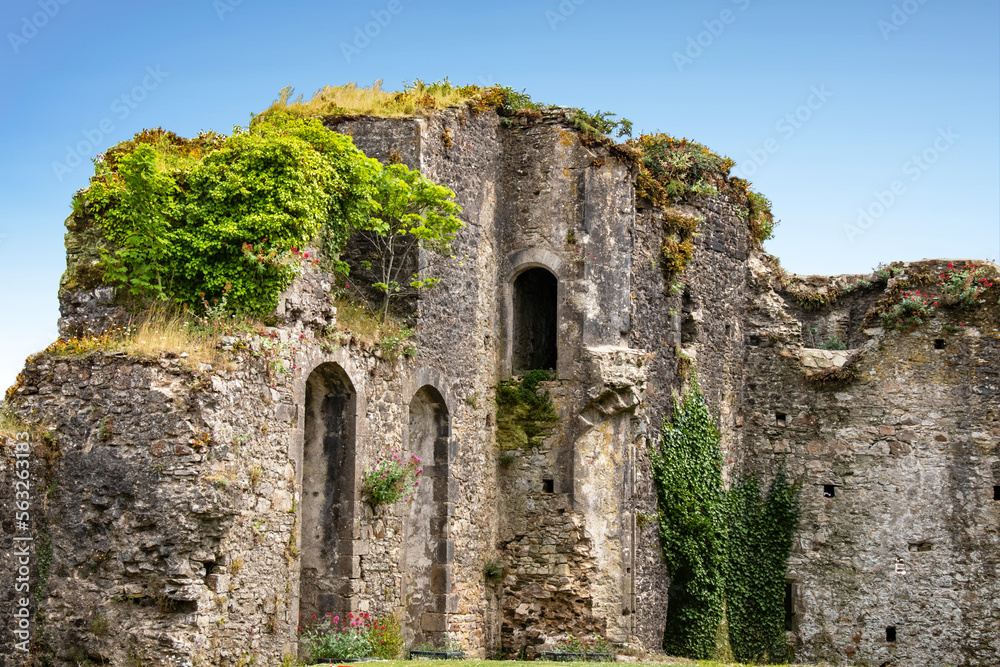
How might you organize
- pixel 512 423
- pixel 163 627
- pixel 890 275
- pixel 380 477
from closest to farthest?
pixel 163 627
pixel 380 477
pixel 512 423
pixel 890 275

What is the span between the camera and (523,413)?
19859 mm

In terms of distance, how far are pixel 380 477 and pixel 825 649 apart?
35.8ft

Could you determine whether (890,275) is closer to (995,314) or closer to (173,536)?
(995,314)

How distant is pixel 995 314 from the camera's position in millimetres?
22484

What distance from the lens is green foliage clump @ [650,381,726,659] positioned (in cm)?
2070

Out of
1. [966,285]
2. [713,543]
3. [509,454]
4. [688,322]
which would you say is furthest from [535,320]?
[966,285]

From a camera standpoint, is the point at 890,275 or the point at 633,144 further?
the point at 890,275

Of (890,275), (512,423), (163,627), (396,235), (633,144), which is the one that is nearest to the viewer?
(163,627)

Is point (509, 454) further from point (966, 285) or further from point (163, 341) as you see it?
point (966, 285)

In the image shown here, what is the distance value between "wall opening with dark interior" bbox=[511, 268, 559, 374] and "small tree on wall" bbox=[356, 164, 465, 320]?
3.11 m

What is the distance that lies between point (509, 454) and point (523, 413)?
0.71 metres

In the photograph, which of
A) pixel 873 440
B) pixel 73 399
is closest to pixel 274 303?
pixel 73 399

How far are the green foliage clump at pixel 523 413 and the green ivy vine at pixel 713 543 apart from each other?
2.12 metres

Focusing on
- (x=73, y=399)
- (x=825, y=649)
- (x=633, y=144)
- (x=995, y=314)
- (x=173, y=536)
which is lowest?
(x=825, y=649)
